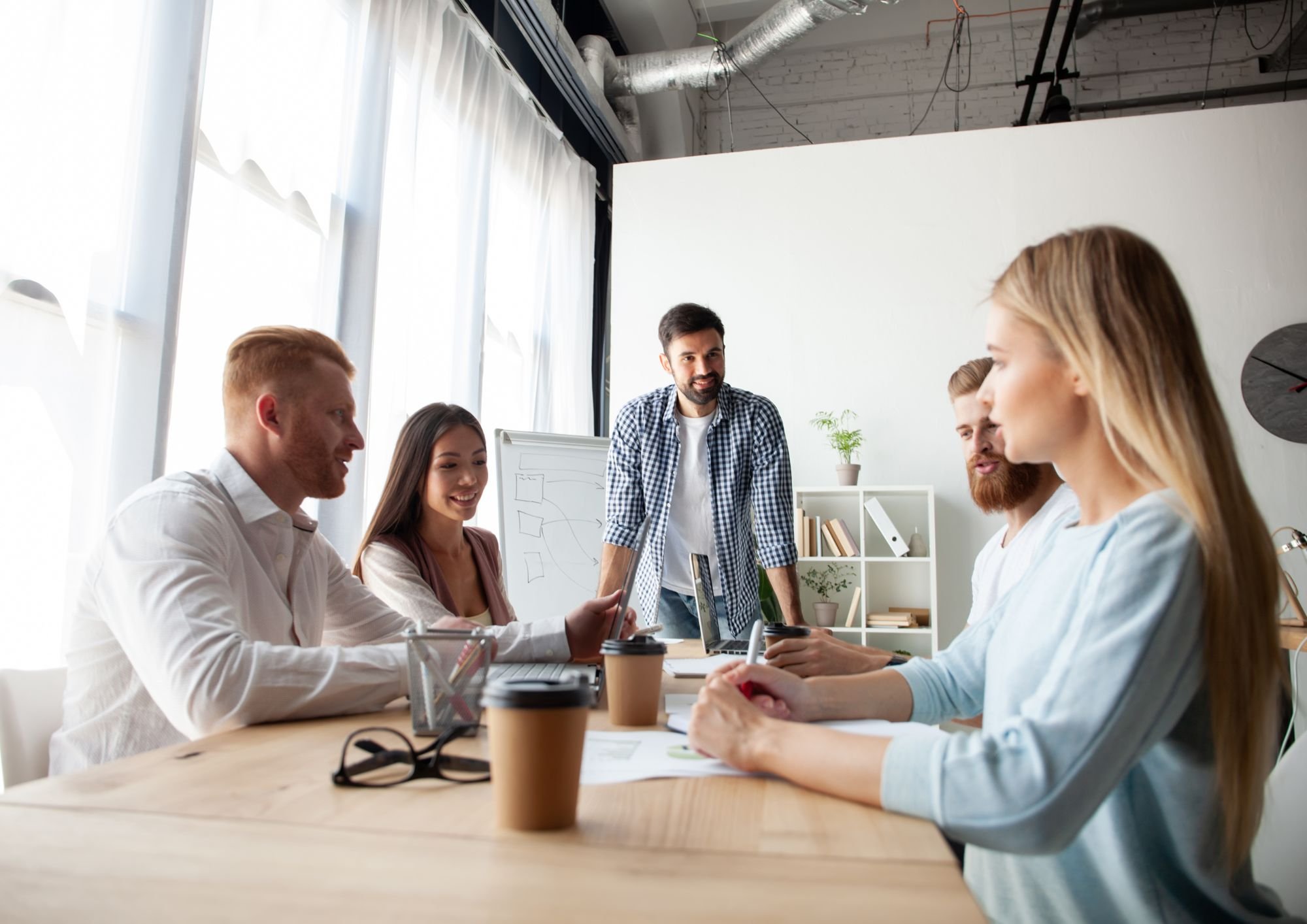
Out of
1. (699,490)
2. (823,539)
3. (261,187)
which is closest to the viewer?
(261,187)

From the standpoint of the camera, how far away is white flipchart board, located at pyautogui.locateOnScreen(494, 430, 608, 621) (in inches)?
138

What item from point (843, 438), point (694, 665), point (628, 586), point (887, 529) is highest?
point (843, 438)

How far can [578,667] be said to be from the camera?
1435 millimetres

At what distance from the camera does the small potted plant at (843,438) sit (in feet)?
14.2

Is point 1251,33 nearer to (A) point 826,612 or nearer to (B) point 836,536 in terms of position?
(B) point 836,536

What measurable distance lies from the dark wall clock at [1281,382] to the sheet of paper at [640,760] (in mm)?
4304

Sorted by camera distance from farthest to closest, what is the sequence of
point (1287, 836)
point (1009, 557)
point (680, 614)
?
point (680, 614)
point (1009, 557)
point (1287, 836)

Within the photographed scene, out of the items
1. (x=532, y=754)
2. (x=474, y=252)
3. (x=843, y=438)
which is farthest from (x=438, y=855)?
(x=843, y=438)

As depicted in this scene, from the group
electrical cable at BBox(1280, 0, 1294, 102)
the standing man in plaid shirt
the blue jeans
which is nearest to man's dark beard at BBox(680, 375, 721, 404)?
the standing man in plaid shirt

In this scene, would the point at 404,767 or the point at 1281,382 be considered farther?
the point at 1281,382

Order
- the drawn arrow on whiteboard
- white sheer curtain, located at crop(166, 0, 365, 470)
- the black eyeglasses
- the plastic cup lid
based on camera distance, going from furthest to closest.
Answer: the drawn arrow on whiteboard, white sheer curtain, located at crop(166, 0, 365, 470), the black eyeglasses, the plastic cup lid

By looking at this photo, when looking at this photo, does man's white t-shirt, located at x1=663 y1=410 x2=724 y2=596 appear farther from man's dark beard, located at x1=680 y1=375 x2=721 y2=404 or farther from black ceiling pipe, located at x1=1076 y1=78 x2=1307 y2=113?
black ceiling pipe, located at x1=1076 y1=78 x2=1307 y2=113

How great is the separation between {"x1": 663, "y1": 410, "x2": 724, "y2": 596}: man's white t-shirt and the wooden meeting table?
6.96 feet

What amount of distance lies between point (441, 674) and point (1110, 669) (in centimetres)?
67
